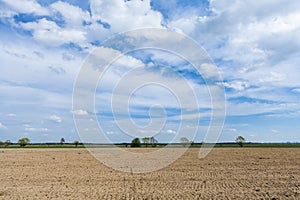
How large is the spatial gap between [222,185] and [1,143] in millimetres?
140735

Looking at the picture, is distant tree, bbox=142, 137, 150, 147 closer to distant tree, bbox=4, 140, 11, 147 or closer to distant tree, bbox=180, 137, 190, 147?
distant tree, bbox=180, 137, 190, 147

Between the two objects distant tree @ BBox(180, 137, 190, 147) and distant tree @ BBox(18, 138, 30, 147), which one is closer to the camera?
distant tree @ BBox(180, 137, 190, 147)

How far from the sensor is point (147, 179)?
64.7 ft

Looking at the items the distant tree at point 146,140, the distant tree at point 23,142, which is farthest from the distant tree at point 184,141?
the distant tree at point 23,142

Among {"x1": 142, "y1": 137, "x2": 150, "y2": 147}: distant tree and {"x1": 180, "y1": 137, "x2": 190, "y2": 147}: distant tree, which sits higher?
{"x1": 142, "y1": 137, "x2": 150, "y2": 147}: distant tree

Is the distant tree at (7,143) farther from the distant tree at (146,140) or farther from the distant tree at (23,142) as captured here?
the distant tree at (146,140)

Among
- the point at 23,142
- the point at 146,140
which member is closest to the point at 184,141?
the point at 146,140

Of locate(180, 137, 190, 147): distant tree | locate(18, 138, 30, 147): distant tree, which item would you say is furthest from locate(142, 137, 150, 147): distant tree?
locate(18, 138, 30, 147): distant tree

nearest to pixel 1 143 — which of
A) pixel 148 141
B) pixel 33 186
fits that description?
pixel 148 141

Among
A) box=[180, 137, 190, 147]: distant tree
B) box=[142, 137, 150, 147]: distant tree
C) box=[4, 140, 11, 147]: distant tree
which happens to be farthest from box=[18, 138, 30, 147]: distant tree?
box=[180, 137, 190, 147]: distant tree

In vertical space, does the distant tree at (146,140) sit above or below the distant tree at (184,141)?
above

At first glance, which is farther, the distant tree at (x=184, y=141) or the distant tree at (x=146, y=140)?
the distant tree at (x=146, y=140)

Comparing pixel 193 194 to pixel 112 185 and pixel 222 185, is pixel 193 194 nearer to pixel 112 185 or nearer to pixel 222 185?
pixel 222 185

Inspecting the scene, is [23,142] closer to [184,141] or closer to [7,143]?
[7,143]
